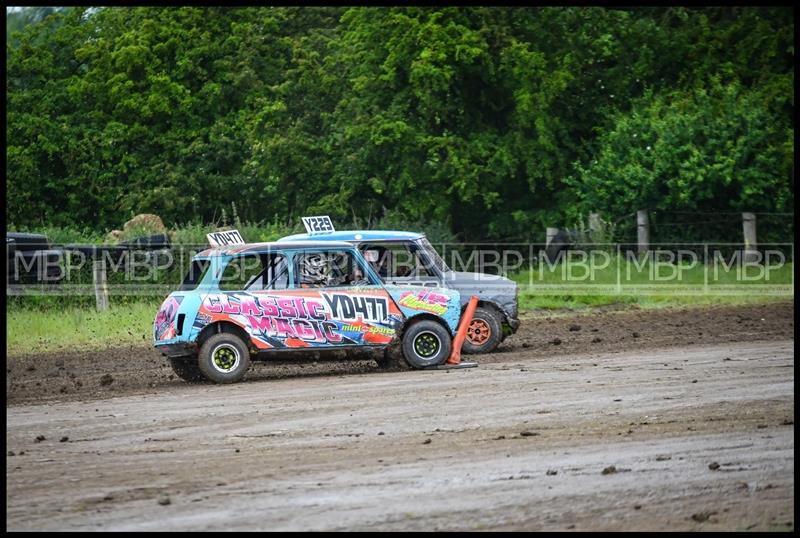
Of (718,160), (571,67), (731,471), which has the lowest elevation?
(731,471)

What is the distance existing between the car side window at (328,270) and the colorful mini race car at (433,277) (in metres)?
0.61

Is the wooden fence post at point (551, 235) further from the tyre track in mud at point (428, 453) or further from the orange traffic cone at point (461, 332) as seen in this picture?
the tyre track in mud at point (428, 453)

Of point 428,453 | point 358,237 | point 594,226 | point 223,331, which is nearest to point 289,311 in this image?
point 223,331

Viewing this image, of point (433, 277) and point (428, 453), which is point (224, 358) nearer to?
point (433, 277)

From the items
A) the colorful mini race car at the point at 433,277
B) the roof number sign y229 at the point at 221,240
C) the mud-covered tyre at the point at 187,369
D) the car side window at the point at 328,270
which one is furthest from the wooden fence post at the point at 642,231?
the mud-covered tyre at the point at 187,369

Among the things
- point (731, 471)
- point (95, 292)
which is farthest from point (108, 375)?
point (731, 471)

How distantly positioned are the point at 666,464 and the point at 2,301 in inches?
571

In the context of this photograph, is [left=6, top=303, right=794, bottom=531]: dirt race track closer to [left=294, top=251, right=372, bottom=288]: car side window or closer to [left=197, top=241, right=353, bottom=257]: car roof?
[left=294, top=251, right=372, bottom=288]: car side window

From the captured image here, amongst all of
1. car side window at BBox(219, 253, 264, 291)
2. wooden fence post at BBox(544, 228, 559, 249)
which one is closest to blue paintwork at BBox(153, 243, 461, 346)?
car side window at BBox(219, 253, 264, 291)

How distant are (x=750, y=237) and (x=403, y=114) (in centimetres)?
1043

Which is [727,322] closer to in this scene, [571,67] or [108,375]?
[108,375]

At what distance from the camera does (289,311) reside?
16812 mm

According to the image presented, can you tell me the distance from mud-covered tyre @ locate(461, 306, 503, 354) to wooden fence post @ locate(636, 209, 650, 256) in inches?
510

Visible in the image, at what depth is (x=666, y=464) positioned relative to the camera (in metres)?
10.5
